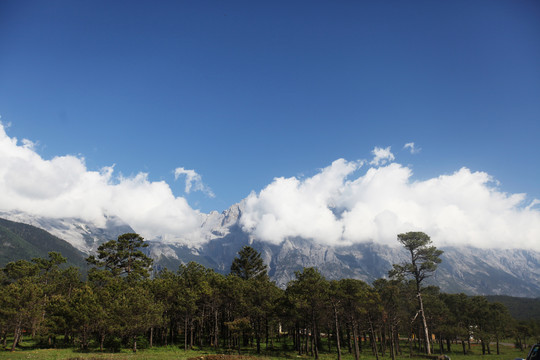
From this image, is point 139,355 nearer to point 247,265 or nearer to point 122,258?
point 122,258

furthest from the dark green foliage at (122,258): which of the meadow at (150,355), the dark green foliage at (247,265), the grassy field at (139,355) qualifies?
the dark green foliage at (247,265)

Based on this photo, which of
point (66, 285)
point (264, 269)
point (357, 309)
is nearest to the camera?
point (357, 309)

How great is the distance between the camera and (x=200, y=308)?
214 feet

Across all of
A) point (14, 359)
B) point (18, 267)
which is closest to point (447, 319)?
point (14, 359)

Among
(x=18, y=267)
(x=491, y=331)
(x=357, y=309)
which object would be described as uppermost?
(x=18, y=267)

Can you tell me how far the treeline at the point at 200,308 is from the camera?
45594mm

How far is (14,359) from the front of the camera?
32.3m

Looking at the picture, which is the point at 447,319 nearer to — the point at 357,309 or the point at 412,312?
the point at 412,312

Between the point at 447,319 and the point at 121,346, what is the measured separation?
78.3 metres

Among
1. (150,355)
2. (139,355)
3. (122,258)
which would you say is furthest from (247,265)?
(139,355)

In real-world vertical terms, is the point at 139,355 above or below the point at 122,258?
below

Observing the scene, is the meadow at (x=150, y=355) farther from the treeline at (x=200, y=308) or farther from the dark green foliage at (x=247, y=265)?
the dark green foliage at (x=247, y=265)

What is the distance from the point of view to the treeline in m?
45.6

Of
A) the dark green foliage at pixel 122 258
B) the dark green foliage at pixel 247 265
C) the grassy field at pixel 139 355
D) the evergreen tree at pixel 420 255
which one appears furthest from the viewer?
the dark green foliage at pixel 247 265
